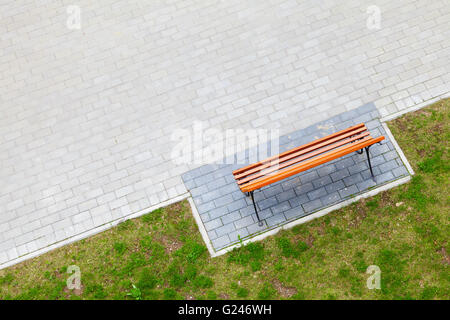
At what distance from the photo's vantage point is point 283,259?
817 centimetres

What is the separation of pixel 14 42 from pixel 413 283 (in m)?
8.77

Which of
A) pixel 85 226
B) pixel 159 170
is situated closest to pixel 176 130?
pixel 159 170

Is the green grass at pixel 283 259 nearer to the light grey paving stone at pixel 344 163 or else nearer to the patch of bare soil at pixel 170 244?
the patch of bare soil at pixel 170 244

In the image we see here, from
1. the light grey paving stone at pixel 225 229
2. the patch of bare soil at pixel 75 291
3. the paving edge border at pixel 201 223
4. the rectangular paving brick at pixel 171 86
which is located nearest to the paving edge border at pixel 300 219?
the paving edge border at pixel 201 223

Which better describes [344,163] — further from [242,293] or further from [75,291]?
[75,291]

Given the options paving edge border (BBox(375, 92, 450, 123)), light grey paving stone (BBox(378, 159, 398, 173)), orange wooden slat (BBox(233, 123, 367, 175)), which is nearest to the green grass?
light grey paving stone (BBox(378, 159, 398, 173))

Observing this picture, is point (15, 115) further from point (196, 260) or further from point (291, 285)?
point (291, 285)

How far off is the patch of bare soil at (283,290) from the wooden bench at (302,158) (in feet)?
3.92

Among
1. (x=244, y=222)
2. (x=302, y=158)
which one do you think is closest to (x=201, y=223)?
(x=244, y=222)

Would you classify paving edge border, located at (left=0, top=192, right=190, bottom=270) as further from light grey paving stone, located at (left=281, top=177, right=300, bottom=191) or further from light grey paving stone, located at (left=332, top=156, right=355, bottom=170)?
light grey paving stone, located at (left=332, top=156, right=355, bottom=170)

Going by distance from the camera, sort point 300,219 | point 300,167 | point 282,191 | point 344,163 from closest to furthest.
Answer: point 300,167 < point 300,219 < point 282,191 < point 344,163

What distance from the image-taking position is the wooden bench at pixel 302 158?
7.89 metres

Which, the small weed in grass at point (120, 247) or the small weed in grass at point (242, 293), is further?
the small weed in grass at point (120, 247)

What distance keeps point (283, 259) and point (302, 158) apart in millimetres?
1693
